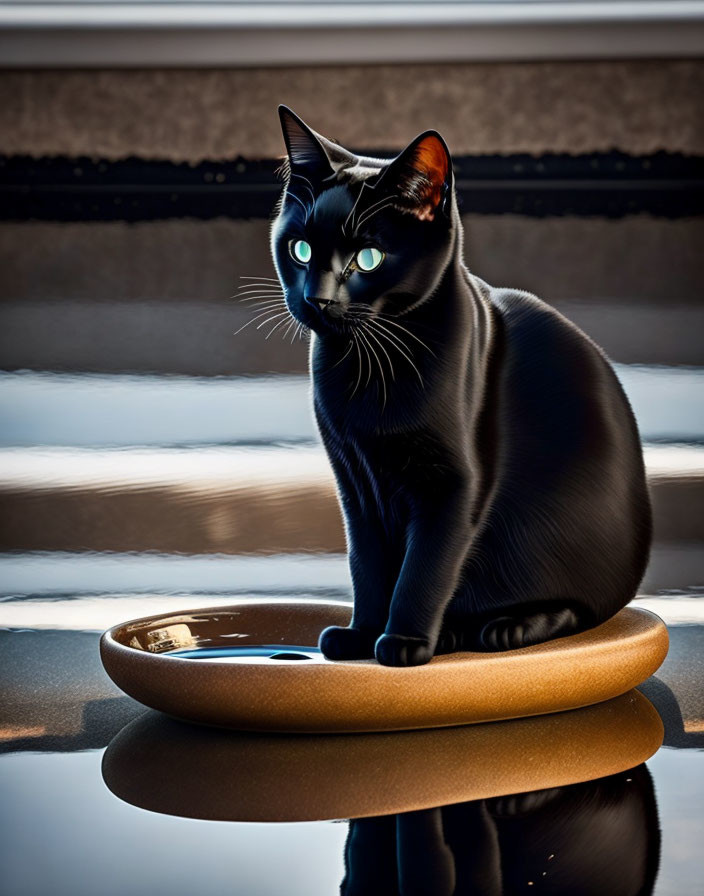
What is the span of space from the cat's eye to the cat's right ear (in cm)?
4

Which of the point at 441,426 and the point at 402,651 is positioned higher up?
the point at 441,426

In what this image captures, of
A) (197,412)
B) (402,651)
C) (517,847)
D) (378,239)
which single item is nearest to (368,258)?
(378,239)

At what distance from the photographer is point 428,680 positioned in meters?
0.54

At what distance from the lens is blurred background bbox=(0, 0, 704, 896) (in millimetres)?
1137

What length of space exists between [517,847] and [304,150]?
421 millimetres

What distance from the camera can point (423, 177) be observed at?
0.58 m

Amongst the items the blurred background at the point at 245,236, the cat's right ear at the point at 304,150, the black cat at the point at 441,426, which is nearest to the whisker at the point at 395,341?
the black cat at the point at 441,426

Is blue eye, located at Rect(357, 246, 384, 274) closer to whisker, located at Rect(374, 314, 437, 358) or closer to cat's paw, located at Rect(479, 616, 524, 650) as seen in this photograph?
whisker, located at Rect(374, 314, 437, 358)

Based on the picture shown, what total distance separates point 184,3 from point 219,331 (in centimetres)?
38

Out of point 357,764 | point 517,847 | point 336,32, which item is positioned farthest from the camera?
point 336,32

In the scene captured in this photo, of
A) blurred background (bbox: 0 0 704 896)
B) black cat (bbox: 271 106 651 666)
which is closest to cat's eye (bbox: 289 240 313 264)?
black cat (bbox: 271 106 651 666)

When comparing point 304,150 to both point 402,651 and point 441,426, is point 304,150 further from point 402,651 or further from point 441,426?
point 402,651

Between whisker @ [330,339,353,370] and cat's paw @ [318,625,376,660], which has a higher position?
whisker @ [330,339,353,370]

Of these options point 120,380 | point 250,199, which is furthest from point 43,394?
point 250,199
